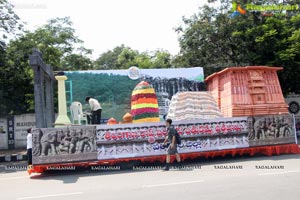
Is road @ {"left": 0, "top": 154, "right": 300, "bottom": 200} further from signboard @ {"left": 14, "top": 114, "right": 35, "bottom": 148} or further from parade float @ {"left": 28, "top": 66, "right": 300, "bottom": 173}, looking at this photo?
signboard @ {"left": 14, "top": 114, "right": 35, "bottom": 148}

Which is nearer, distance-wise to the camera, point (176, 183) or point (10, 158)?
point (176, 183)

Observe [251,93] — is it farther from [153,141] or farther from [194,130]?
[153,141]

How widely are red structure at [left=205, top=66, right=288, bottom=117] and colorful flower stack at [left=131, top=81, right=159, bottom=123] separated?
2.72 meters

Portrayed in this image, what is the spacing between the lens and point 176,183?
7.87 m

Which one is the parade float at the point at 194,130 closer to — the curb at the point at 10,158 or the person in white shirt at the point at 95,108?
the person in white shirt at the point at 95,108

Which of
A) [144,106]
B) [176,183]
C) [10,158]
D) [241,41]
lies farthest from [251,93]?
[10,158]

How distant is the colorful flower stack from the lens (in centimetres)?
1200

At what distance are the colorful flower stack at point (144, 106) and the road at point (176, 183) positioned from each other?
189 cm

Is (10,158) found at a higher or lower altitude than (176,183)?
higher

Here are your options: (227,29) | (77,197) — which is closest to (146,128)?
(77,197)

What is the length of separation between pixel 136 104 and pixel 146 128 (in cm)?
147

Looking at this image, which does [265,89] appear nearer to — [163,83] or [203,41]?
[163,83]

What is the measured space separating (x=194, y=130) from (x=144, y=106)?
6.19 ft

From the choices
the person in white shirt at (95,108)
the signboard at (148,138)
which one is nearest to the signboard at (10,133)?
the person in white shirt at (95,108)
